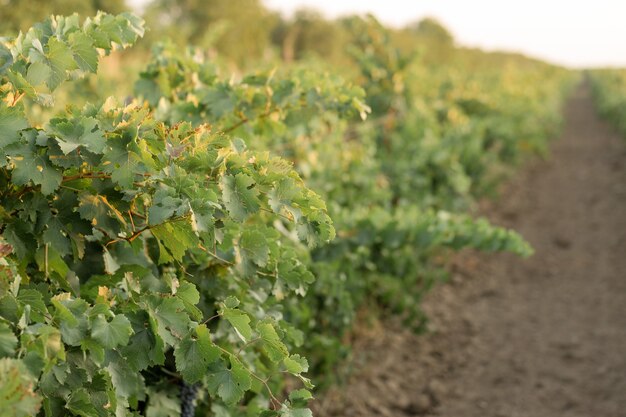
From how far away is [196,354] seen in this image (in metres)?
1.52

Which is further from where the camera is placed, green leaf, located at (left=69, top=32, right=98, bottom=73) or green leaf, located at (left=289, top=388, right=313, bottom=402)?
green leaf, located at (left=69, top=32, right=98, bottom=73)

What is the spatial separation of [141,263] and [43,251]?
299 millimetres

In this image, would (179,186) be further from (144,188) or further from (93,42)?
(93,42)

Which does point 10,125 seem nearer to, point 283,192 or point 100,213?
point 100,213

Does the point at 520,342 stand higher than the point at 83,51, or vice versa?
the point at 83,51

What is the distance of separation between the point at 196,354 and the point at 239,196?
0.36m

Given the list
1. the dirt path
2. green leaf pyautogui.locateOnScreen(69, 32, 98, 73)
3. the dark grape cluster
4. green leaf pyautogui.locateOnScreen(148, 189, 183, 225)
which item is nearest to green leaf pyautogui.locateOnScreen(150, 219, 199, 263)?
green leaf pyautogui.locateOnScreen(148, 189, 183, 225)

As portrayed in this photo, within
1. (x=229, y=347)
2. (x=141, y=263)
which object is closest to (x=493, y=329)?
(x=229, y=347)

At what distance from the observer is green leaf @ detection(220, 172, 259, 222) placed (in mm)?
1519

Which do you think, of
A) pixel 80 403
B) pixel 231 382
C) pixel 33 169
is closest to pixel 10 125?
pixel 33 169

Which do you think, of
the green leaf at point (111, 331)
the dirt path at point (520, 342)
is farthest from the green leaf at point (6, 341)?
the dirt path at point (520, 342)

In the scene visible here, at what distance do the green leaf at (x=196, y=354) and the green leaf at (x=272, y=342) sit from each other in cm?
12

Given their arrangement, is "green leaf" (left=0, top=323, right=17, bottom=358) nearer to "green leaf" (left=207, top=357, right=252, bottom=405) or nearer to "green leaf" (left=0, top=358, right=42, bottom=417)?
"green leaf" (left=0, top=358, right=42, bottom=417)

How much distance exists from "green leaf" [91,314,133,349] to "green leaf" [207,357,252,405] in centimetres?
24
